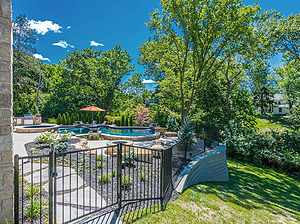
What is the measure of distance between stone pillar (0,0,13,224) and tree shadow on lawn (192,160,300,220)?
4.40 meters

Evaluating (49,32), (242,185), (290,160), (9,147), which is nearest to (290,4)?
(290,160)

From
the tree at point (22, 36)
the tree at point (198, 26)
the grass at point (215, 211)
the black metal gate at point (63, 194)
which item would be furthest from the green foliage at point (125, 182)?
the tree at point (22, 36)

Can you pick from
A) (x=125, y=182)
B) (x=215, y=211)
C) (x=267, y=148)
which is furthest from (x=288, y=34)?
(x=125, y=182)

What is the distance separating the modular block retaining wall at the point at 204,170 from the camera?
15.5 ft

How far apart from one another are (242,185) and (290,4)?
1534cm

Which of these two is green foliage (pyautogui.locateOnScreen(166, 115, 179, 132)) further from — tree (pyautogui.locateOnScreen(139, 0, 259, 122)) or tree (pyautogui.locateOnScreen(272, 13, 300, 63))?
tree (pyautogui.locateOnScreen(272, 13, 300, 63))

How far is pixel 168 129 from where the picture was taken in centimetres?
1316

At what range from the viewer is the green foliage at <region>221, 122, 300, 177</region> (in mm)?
10039

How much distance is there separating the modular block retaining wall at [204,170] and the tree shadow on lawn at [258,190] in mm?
349

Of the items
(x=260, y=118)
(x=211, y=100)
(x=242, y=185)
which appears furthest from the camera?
(x=260, y=118)

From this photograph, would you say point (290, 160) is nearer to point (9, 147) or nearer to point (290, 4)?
point (290, 4)

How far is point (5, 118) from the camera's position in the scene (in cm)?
217

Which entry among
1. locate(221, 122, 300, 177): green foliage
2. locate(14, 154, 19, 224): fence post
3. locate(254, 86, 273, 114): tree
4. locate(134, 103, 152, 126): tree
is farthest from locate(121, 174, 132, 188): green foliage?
locate(254, 86, 273, 114): tree

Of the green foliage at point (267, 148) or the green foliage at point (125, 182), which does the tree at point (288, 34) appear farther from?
the green foliage at point (125, 182)
